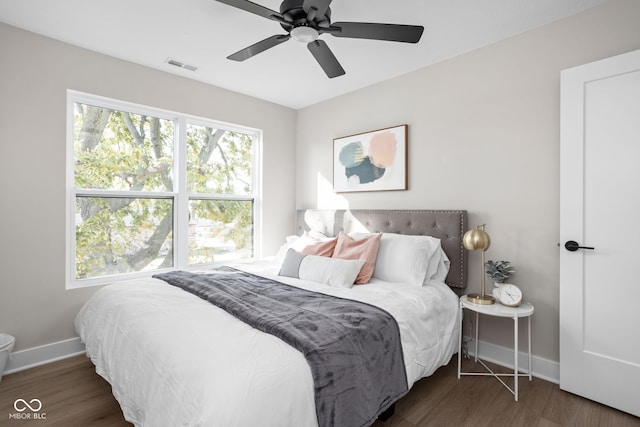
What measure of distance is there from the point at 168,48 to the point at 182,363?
257cm

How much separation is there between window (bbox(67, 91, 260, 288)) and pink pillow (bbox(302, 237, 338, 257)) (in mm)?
1289

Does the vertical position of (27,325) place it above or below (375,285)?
below

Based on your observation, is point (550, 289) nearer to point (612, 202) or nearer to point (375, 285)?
point (612, 202)

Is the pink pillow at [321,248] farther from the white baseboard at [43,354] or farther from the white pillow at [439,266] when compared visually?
the white baseboard at [43,354]

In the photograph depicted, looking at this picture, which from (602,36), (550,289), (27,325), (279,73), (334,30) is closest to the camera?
(334,30)

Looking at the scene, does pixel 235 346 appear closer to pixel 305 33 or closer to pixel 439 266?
pixel 305 33

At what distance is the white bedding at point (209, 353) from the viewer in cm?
120

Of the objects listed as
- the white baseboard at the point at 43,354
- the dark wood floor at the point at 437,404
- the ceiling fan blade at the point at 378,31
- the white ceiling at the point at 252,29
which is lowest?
the dark wood floor at the point at 437,404

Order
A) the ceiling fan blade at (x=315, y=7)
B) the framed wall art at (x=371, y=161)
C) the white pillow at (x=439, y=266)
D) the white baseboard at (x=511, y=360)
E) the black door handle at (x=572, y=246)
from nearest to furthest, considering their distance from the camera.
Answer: the ceiling fan blade at (x=315, y=7) → the black door handle at (x=572, y=246) → the white baseboard at (x=511, y=360) → the white pillow at (x=439, y=266) → the framed wall art at (x=371, y=161)

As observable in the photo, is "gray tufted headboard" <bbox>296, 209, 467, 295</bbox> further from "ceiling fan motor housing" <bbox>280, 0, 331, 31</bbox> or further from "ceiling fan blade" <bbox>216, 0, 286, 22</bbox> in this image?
"ceiling fan blade" <bbox>216, 0, 286, 22</bbox>

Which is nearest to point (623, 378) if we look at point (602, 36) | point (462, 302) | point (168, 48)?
point (462, 302)

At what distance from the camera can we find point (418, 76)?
10.2 feet

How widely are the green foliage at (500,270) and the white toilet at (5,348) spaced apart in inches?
139

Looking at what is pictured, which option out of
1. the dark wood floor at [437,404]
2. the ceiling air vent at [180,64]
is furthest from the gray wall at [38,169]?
A: the dark wood floor at [437,404]
